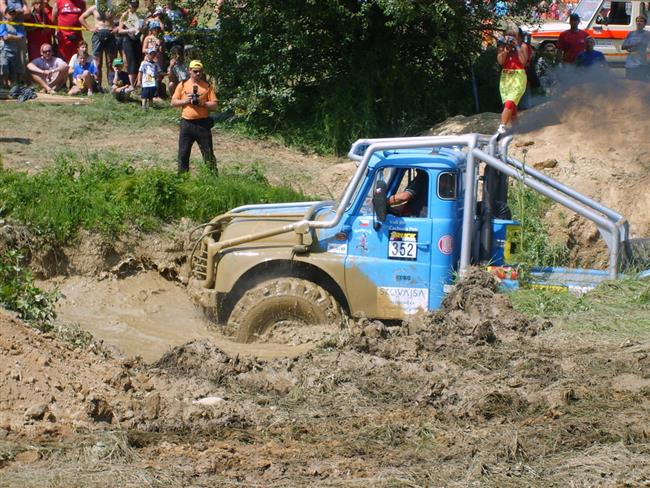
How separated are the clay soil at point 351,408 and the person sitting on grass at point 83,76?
1011cm

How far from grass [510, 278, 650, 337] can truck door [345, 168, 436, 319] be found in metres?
1.00

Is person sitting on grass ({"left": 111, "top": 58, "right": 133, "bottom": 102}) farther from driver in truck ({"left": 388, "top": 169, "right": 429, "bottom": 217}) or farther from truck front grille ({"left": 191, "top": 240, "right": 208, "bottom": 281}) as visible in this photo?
driver in truck ({"left": 388, "top": 169, "right": 429, "bottom": 217})

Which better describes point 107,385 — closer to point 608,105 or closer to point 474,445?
point 474,445

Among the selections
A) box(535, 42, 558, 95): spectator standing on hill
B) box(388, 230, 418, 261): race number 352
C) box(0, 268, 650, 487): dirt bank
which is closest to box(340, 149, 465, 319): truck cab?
box(388, 230, 418, 261): race number 352

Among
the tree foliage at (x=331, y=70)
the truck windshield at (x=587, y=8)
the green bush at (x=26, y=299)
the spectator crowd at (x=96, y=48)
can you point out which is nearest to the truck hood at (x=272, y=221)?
the green bush at (x=26, y=299)

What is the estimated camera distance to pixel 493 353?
858 centimetres

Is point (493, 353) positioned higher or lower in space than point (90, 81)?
lower

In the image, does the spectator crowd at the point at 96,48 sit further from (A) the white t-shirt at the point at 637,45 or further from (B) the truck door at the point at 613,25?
(B) the truck door at the point at 613,25

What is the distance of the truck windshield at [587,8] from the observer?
2381cm

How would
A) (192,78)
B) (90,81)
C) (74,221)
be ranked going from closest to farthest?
1. (74,221)
2. (192,78)
3. (90,81)

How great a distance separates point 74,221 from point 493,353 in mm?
6513

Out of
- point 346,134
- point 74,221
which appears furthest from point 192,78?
point 346,134

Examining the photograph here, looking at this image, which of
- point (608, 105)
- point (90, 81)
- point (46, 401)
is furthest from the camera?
point (90, 81)

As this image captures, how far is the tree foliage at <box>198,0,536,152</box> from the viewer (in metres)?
18.0
